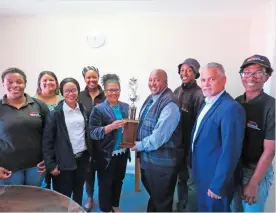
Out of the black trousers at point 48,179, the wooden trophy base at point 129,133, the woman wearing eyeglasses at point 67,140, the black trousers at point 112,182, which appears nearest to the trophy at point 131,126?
the wooden trophy base at point 129,133

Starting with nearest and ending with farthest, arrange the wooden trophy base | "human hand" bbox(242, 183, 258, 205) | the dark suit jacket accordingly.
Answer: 1. the dark suit jacket
2. "human hand" bbox(242, 183, 258, 205)
3. the wooden trophy base

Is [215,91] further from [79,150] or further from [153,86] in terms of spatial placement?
[79,150]

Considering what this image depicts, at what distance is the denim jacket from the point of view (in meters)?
1.37

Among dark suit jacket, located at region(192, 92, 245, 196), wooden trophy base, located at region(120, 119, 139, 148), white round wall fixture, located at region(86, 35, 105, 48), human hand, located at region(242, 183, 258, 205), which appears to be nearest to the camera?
dark suit jacket, located at region(192, 92, 245, 196)

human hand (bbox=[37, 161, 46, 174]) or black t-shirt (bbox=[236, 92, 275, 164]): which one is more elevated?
black t-shirt (bbox=[236, 92, 275, 164])

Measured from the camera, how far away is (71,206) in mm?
1131

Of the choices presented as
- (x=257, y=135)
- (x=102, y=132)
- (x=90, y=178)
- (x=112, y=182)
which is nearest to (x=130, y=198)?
(x=112, y=182)

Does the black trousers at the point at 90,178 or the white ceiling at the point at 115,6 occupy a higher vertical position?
the white ceiling at the point at 115,6

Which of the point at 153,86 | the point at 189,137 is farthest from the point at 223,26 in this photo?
the point at 189,137

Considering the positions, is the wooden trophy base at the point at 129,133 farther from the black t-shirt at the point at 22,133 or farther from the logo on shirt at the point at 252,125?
the logo on shirt at the point at 252,125

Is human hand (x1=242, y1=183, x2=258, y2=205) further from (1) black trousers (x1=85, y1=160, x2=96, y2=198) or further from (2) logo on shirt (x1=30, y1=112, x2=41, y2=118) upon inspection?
(2) logo on shirt (x1=30, y1=112, x2=41, y2=118)

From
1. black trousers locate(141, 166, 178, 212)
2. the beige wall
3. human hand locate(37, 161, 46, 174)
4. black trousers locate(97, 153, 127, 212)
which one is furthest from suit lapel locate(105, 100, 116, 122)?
human hand locate(37, 161, 46, 174)

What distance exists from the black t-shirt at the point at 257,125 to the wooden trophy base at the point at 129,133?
0.58 metres

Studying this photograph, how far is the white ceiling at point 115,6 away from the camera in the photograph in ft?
4.40
